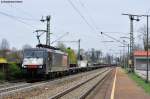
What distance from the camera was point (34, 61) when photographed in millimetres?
45719

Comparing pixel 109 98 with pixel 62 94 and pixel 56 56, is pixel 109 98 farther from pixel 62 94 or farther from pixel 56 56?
pixel 56 56

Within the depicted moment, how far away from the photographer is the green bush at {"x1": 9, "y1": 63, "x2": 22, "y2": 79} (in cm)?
4616

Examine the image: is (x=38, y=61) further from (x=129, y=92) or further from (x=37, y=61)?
(x=129, y=92)

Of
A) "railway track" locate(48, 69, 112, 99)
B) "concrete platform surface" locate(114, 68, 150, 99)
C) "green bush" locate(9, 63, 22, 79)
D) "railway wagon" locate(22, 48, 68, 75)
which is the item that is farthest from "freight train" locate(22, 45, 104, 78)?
"concrete platform surface" locate(114, 68, 150, 99)

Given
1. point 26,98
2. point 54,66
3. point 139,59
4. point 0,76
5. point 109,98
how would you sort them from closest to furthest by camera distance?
point 26,98, point 109,98, point 0,76, point 54,66, point 139,59

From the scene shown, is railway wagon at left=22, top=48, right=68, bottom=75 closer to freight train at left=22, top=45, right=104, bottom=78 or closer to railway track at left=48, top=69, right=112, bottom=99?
freight train at left=22, top=45, right=104, bottom=78

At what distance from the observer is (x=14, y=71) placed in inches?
1831

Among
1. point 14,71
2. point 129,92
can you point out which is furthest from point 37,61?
point 129,92

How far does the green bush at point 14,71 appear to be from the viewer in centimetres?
4616

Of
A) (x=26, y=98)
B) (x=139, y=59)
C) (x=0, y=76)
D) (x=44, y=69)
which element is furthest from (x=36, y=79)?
(x=139, y=59)

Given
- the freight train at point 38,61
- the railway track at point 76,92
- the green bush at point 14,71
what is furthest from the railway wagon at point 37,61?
the railway track at point 76,92

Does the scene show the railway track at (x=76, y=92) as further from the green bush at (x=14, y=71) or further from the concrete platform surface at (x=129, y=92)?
the green bush at (x=14, y=71)

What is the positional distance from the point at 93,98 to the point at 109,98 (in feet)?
3.15

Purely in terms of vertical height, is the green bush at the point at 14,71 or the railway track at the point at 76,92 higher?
the green bush at the point at 14,71
